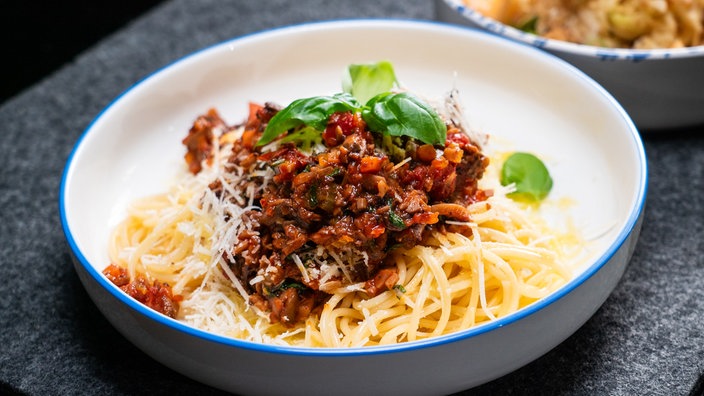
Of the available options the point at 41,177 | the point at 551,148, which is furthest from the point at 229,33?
the point at 551,148

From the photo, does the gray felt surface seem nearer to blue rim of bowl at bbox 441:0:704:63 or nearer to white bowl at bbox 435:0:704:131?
white bowl at bbox 435:0:704:131

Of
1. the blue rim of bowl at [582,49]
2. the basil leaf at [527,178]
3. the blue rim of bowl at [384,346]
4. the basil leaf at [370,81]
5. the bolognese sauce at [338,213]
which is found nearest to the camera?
the blue rim of bowl at [384,346]

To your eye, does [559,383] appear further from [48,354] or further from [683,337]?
[48,354]

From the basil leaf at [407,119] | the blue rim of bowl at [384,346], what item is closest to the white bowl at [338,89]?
the blue rim of bowl at [384,346]

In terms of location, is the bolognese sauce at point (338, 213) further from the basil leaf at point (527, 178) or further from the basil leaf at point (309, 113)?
the basil leaf at point (527, 178)

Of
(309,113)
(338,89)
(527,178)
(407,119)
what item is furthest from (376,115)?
(338,89)

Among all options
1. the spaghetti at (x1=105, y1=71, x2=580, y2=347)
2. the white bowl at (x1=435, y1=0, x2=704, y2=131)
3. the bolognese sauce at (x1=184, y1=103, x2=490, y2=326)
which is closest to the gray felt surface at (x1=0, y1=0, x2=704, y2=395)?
the white bowl at (x1=435, y1=0, x2=704, y2=131)
